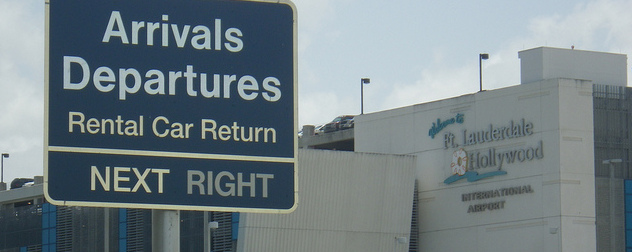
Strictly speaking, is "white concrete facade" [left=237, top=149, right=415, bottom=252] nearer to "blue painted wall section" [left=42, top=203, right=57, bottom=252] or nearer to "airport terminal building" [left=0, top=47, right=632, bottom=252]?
"airport terminal building" [left=0, top=47, right=632, bottom=252]

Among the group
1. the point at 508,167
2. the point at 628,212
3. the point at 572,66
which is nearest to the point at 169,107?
the point at 508,167

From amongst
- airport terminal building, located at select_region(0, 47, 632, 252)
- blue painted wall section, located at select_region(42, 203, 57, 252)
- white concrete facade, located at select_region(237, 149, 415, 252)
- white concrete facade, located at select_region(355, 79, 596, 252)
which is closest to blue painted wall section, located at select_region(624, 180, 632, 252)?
airport terminal building, located at select_region(0, 47, 632, 252)

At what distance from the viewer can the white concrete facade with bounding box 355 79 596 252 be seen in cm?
5138

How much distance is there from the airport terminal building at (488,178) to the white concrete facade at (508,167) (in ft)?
0.16

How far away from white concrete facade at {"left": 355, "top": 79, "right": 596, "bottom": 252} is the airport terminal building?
1.9 inches

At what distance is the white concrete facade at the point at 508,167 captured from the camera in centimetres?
5138

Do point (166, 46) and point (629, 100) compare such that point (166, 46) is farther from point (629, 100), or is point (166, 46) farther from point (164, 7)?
point (629, 100)

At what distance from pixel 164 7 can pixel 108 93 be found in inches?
30.9

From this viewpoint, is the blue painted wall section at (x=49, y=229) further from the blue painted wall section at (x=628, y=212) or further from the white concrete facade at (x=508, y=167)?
the blue painted wall section at (x=628, y=212)

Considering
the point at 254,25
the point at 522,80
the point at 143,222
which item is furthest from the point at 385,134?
the point at 254,25

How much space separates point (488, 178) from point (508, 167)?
1315 mm

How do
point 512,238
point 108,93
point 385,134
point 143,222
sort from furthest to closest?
point 143,222
point 385,134
point 512,238
point 108,93

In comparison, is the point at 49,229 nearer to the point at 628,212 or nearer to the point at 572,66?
the point at 572,66

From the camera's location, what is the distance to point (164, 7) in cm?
966
